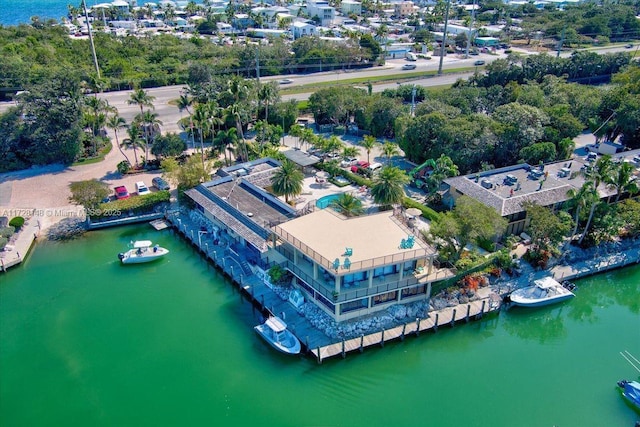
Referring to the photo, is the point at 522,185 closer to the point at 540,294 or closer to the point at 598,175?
the point at 598,175

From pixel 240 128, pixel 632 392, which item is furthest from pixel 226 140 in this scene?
pixel 632 392

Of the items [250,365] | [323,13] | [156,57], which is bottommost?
[250,365]

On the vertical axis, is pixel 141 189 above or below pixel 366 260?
below

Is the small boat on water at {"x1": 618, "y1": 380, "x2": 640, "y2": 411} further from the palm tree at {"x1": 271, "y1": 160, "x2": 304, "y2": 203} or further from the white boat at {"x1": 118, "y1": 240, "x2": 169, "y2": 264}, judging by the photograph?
the white boat at {"x1": 118, "y1": 240, "x2": 169, "y2": 264}

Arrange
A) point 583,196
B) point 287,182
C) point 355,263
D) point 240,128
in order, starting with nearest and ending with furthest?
point 355,263
point 583,196
point 287,182
point 240,128

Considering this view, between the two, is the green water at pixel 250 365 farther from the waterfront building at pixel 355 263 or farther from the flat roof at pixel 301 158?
the flat roof at pixel 301 158
